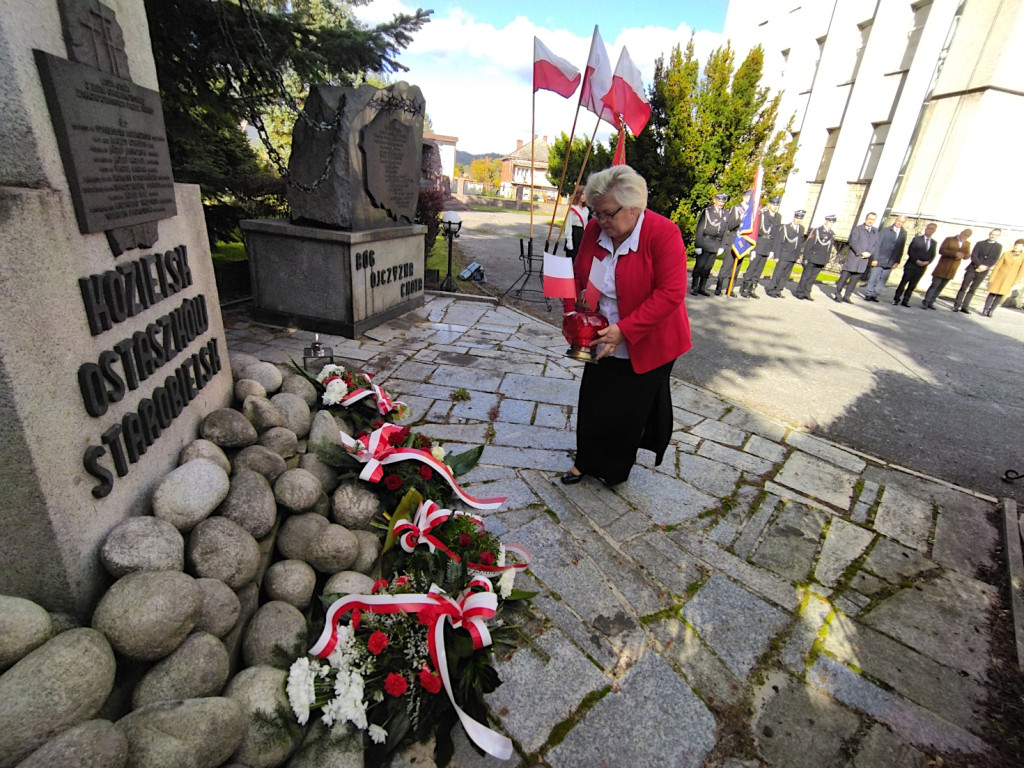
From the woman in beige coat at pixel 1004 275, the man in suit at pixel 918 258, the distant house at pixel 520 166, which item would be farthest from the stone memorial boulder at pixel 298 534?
the distant house at pixel 520 166

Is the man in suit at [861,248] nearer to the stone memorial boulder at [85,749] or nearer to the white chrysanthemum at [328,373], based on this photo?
the white chrysanthemum at [328,373]

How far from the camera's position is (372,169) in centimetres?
556

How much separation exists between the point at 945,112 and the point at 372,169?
16.9 metres

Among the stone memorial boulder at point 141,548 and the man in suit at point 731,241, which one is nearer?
the stone memorial boulder at point 141,548

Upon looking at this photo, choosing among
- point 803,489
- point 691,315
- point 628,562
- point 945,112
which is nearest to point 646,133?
point 691,315

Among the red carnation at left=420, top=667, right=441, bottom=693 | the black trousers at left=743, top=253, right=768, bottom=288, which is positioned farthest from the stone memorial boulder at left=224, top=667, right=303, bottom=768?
the black trousers at left=743, top=253, right=768, bottom=288

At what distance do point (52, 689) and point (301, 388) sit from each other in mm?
2034

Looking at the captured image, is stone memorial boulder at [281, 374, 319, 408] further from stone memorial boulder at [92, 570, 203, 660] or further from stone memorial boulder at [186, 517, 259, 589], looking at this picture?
stone memorial boulder at [92, 570, 203, 660]

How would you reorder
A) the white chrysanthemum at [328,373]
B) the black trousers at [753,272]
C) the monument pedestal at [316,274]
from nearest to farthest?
the white chrysanthemum at [328,373] → the monument pedestal at [316,274] → the black trousers at [753,272]

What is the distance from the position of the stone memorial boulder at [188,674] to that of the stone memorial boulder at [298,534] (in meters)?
0.52

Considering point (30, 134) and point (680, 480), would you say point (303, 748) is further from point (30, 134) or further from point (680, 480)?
point (680, 480)

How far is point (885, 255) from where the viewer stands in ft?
39.6

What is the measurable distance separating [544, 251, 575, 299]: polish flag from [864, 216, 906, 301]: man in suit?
1250 centimetres

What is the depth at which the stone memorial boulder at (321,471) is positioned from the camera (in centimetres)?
250
